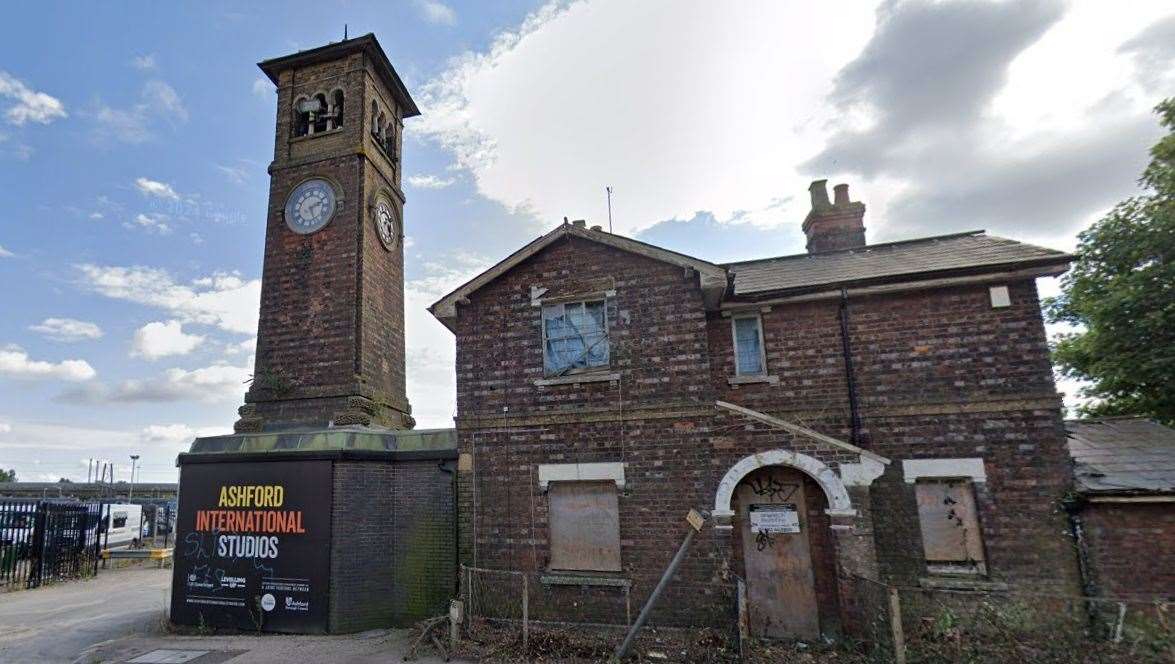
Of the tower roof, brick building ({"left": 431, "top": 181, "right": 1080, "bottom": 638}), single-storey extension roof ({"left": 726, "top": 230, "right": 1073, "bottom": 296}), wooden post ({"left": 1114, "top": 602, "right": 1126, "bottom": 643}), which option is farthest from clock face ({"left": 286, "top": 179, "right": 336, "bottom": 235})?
wooden post ({"left": 1114, "top": 602, "right": 1126, "bottom": 643})

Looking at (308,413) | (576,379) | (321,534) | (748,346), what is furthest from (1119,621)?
(308,413)

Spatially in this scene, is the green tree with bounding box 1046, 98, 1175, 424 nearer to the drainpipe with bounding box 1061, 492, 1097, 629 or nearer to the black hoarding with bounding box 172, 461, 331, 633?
the drainpipe with bounding box 1061, 492, 1097, 629

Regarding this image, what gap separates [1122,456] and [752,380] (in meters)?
6.21

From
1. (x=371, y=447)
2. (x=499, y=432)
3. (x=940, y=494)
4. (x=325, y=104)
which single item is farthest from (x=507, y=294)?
(x=325, y=104)

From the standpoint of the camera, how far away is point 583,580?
976 cm

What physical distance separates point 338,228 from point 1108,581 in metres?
16.8

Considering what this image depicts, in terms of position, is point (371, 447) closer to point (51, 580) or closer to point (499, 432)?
point (499, 432)

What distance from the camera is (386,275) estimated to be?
16.5 meters

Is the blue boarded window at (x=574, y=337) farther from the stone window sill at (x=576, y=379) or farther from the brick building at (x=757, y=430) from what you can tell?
the stone window sill at (x=576, y=379)

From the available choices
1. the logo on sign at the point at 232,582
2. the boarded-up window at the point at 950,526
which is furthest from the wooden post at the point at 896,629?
the logo on sign at the point at 232,582

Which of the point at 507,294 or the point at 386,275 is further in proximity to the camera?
the point at 386,275

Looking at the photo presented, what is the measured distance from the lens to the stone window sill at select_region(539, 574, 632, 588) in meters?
9.60

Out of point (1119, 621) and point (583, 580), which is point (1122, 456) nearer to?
point (1119, 621)

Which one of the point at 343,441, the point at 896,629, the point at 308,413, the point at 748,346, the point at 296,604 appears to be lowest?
the point at 296,604
